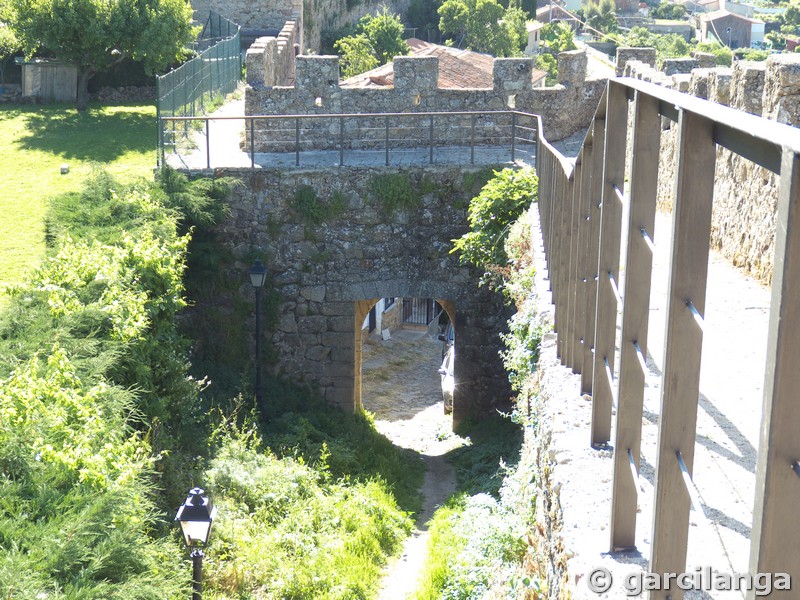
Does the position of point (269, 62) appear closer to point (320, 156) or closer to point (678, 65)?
point (320, 156)

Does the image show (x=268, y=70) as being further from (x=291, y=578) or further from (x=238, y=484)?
(x=291, y=578)

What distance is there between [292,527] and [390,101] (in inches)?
257

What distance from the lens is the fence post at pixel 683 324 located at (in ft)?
6.20

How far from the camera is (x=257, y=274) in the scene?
11469 millimetres

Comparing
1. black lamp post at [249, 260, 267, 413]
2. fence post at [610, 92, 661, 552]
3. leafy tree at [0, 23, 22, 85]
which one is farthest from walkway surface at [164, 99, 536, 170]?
fence post at [610, 92, 661, 552]

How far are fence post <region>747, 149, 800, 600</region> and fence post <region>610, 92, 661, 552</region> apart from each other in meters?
1.03

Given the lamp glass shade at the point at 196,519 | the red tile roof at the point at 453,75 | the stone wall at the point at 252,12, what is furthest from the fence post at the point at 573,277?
the stone wall at the point at 252,12

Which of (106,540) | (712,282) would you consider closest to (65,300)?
(106,540)

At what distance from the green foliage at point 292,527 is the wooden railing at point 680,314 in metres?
4.71

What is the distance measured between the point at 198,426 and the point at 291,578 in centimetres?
276

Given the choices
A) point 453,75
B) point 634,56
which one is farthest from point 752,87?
point 453,75

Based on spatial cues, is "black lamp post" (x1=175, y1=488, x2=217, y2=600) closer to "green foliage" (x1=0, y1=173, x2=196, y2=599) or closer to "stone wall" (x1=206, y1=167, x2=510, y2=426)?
"green foliage" (x1=0, y1=173, x2=196, y2=599)

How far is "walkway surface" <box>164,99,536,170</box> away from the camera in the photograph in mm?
12398

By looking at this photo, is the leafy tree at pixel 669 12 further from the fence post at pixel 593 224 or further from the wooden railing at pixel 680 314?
the wooden railing at pixel 680 314
